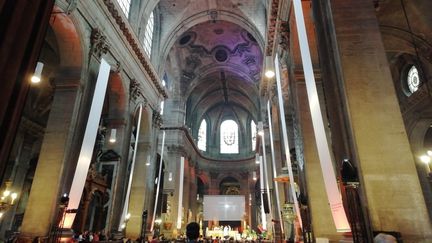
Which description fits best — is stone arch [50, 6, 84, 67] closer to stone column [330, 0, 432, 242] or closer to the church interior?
the church interior

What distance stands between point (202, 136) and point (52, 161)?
81.3 feet

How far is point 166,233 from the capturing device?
819 inches

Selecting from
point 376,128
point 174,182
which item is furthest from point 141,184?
point 376,128

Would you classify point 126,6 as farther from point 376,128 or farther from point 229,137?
point 229,137

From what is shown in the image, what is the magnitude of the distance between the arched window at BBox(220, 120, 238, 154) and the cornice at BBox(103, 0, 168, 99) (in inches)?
671

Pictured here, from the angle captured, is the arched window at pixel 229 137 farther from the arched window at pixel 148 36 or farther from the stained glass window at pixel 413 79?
the stained glass window at pixel 413 79

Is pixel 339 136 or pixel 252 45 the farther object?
pixel 252 45

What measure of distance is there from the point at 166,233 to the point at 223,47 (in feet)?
50.0

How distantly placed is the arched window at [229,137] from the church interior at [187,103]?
721cm

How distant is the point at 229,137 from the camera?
111ft

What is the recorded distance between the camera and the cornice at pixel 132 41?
438 inches

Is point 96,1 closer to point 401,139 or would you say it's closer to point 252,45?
point 401,139

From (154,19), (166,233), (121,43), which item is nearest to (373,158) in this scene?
(121,43)

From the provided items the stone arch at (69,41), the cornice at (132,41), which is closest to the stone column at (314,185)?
the stone arch at (69,41)
